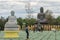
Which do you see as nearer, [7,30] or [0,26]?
[7,30]

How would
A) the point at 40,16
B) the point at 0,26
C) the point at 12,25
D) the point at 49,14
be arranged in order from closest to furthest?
the point at 12,25
the point at 0,26
the point at 40,16
the point at 49,14

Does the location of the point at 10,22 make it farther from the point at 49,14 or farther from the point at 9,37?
the point at 49,14

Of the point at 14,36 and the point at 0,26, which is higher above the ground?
the point at 14,36

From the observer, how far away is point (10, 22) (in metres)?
28.3

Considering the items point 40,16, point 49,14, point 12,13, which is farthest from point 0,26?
point 12,13

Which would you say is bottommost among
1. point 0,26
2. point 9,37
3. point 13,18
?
point 0,26

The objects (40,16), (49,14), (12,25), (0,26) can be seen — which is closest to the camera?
(12,25)

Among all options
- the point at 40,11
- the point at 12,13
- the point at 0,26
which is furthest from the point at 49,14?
the point at 12,13

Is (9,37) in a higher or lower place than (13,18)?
lower

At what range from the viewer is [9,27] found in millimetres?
27969

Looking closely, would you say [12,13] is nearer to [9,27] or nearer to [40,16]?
[9,27]

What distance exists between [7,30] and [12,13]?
2277 mm

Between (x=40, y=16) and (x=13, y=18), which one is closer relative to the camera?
(x=13, y=18)

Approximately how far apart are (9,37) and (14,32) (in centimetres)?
73
